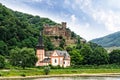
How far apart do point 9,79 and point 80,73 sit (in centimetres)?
2298

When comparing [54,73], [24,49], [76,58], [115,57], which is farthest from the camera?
[115,57]

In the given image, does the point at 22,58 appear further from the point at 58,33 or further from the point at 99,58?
the point at 58,33

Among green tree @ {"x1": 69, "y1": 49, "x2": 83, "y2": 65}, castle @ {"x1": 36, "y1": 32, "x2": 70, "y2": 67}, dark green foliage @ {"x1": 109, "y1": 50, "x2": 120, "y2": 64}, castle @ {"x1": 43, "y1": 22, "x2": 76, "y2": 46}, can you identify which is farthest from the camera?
castle @ {"x1": 43, "y1": 22, "x2": 76, "y2": 46}

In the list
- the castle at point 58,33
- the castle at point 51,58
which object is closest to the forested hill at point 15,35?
the castle at point 58,33

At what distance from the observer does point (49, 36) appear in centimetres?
15925

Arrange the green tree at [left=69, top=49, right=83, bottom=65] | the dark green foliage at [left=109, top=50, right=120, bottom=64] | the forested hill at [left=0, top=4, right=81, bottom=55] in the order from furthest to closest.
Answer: the forested hill at [left=0, top=4, right=81, bottom=55] → the dark green foliage at [left=109, top=50, right=120, bottom=64] → the green tree at [left=69, top=49, right=83, bottom=65]

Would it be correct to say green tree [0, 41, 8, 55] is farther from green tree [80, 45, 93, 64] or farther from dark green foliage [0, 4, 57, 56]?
green tree [80, 45, 93, 64]

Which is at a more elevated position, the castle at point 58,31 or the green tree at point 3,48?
the castle at point 58,31

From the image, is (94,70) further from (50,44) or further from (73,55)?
(50,44)

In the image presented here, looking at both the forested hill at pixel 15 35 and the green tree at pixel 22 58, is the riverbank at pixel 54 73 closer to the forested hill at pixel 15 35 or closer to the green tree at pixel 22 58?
the green tree at pixel 22 58

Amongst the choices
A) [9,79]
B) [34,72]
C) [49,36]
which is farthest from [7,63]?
[49,36]

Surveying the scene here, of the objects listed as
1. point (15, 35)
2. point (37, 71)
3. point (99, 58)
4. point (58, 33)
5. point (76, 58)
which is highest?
point (58, 33)

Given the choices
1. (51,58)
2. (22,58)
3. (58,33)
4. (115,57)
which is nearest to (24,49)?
(22,58)

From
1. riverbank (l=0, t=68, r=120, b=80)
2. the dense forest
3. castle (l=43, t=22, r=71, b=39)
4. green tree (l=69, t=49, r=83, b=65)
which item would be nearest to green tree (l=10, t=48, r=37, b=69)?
the dense forest
